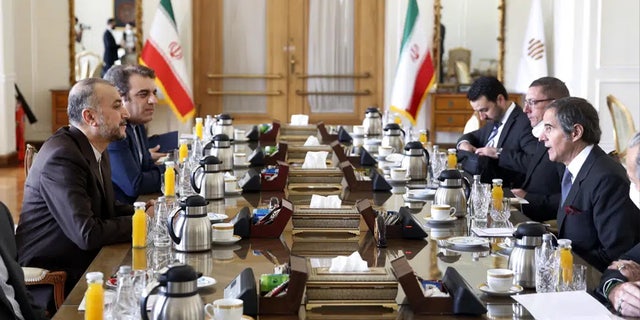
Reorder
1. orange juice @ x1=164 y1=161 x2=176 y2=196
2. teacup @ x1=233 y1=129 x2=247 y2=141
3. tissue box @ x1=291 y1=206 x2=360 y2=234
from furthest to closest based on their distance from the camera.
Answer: teacup @ x1=233 y1=129 x2=247 y2=141
orange juice @ x1=164 y1=161 x2=176 y2=196
tissue box @ x1=291 y1=206 x2=360 y2=234

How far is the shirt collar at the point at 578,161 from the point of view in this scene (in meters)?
4.12

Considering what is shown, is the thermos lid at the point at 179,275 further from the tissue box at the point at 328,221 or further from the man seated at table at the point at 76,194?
the tissue box at the point at 328,221

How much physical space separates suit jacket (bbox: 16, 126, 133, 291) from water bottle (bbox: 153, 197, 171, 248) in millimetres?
196

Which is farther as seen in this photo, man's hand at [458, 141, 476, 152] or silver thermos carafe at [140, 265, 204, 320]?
man's hand at [458, 141, 476, 152]

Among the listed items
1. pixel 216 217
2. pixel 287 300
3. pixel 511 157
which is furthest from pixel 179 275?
pixel 511 157

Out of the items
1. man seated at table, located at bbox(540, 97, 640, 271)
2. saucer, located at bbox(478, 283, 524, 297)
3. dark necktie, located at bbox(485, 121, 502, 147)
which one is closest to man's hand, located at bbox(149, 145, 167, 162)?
dark necktie, located at bbox(485, 121, 502, 147)

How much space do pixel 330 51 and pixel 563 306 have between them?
8.71 meters

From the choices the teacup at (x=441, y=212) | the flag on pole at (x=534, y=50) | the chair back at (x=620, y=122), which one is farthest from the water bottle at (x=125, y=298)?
the flag on pole at (x=534, y=50)

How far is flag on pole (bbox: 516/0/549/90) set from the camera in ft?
35.3

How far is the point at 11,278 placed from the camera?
133 inches

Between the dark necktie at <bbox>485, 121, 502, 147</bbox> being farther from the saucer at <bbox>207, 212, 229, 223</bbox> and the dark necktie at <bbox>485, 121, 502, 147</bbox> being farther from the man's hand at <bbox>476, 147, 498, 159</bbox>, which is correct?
the saucer at <bbox>207, 212, 229, 223</bbox>

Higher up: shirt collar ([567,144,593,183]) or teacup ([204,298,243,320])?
shirt collar ([567,144,593,183])

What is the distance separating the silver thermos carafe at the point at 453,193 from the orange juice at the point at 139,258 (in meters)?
1.38

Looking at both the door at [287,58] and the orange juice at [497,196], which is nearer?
the orange juice at [497,196]
